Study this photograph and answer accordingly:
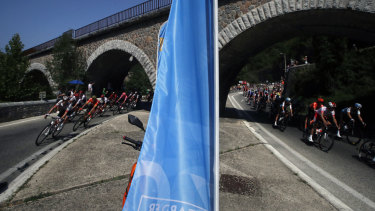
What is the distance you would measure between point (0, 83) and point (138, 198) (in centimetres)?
1994

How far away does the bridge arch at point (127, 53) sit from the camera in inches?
617

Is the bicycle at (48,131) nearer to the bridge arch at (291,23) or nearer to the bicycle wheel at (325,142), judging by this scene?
the bridge arch at (291,23)

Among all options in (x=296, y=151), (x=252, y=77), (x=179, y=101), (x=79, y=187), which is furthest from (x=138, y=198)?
(x=252, y=77)

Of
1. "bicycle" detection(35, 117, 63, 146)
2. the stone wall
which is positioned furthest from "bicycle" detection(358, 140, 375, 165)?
the stone wall

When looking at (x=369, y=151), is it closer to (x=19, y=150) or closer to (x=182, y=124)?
(x=182, y=124)

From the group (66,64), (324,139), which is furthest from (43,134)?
(66,64)

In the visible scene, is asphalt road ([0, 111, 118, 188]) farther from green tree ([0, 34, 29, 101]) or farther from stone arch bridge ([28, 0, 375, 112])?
green tree ([0, 34, 29, 101])

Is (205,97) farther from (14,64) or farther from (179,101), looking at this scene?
(14,64)

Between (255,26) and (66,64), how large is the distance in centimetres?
1918

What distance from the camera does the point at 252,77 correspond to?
77.2 meters

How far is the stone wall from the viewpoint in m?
12.2

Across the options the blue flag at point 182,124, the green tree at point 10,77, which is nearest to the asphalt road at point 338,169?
the blue flag at point 182,124

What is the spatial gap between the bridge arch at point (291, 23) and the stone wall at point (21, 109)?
1175cm

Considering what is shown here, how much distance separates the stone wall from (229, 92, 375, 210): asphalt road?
13.2 metres
